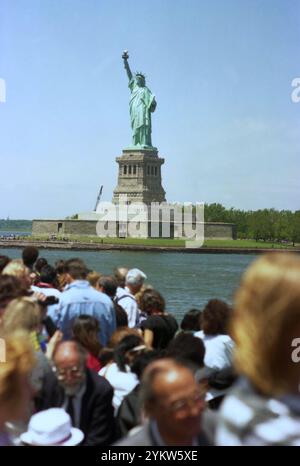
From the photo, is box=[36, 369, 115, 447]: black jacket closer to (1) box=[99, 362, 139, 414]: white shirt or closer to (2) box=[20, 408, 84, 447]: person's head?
(2) box=[20, 408, 84, 447]: person's head

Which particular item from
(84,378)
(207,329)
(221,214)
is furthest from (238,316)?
(221,214)

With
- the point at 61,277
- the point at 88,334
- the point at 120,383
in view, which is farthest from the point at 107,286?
the point at 120,383

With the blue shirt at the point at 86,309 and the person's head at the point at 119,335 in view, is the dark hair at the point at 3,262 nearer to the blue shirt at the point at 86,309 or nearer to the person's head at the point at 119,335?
the blue shirt at the point at 86,309

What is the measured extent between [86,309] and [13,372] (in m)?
2.93

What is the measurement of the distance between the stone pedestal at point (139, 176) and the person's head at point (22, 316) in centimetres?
6235

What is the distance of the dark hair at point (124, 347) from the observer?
4102 millimetres

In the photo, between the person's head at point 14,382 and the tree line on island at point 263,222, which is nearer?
the person's head at point 14,382

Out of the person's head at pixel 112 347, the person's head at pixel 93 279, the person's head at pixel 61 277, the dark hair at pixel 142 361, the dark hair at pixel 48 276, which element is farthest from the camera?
the dark hair at pixel 48 276

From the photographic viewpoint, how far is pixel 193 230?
223 ft

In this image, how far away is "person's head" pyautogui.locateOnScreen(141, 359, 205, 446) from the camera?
2.08m

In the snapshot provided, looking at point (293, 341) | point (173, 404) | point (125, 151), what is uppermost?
point (125, 151)

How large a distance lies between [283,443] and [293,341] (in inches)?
10.4

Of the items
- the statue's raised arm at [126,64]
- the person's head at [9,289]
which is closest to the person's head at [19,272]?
the person's head at [9,289]

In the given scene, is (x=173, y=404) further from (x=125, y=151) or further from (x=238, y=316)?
(x=125, y=151)
